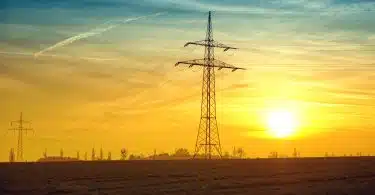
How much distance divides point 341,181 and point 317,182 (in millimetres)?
2514

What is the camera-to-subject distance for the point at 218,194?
1366 inches

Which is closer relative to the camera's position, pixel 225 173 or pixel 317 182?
pixel 317 182

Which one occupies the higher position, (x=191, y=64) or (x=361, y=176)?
(x=191, y=64)

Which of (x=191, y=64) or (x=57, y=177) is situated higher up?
(x=191, y=64)

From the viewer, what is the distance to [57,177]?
45.5 metres

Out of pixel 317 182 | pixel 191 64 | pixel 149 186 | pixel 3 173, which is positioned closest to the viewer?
pixel 149 186

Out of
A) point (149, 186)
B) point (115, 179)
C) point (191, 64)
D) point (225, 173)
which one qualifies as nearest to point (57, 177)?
→ point (115, 179)

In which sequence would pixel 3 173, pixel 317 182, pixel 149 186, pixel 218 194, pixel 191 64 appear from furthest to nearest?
pixel 191 64
pixel 3 173
pixel 317 182
pixel 149 186
pixel 218 194

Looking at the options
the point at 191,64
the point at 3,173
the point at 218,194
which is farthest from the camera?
the point at 191,64

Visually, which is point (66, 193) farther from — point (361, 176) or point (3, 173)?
point (361, 176)

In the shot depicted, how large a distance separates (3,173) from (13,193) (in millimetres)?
15019

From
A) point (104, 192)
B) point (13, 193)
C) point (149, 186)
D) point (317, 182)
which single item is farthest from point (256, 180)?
point (13, 193)

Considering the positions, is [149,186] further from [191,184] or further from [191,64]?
[191,64]

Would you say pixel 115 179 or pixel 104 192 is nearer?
pixel 104 192
